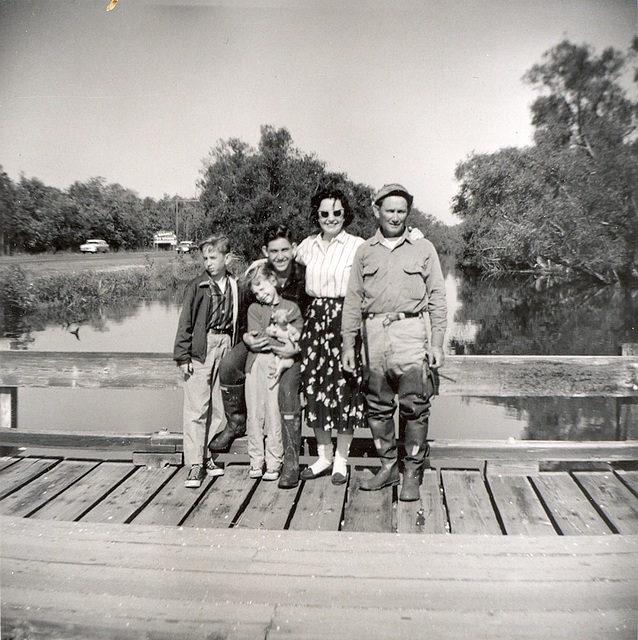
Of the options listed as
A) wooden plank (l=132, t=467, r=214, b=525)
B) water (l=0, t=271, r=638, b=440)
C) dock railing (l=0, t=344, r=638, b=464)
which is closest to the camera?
wooden plank (l=132, t=467, r=214, b=525)

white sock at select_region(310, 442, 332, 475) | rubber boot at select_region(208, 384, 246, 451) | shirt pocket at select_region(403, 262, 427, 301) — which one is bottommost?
white sock at select_region(310, 442, 332, 475)

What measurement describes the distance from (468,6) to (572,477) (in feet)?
7.97

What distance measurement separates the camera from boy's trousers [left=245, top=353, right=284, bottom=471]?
3016 millimetres

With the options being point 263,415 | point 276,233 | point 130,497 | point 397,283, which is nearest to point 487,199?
point 397,283

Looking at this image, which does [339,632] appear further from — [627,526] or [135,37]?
[135,37]

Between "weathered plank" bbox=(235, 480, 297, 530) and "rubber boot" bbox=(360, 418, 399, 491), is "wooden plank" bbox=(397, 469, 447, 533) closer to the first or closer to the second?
"rubber boot" bbox=(360, 418, 399, 491)

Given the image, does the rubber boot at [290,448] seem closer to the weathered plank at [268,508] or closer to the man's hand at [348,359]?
the weathered plank at [268,508]

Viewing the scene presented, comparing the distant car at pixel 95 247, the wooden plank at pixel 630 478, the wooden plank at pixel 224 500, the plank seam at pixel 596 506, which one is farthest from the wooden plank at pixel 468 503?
the distant car at pixel 95 247

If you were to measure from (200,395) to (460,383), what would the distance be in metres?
1.54

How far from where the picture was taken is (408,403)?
2.76 metres

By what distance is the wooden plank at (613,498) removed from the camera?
260 cm

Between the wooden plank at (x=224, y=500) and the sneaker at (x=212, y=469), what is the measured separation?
31 mm

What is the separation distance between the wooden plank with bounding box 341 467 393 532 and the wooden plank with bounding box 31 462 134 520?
1303 mm

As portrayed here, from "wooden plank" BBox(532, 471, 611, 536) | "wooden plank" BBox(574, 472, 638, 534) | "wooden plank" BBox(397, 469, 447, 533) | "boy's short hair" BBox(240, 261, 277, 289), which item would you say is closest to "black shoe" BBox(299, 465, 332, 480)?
"wooden plank" BBox(397, 469, 447, 533)
